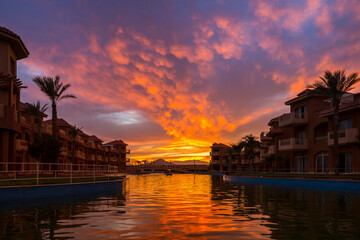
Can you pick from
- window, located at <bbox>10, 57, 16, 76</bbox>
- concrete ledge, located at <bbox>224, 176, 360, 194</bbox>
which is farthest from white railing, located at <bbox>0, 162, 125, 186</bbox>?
concrete ledge, located at <bbox>224, 176, 360, 194</bbox>

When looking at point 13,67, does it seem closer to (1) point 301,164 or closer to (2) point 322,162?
(2) point 322,162

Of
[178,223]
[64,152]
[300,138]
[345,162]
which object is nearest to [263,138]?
→ [300,138]

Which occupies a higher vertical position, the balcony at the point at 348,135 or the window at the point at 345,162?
the balcony at the point at 348,135

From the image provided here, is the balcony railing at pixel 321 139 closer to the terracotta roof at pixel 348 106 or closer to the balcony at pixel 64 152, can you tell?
the terracotta roof at pixel 348 106

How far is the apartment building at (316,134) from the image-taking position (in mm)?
37906

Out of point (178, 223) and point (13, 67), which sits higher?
point (13, 67)

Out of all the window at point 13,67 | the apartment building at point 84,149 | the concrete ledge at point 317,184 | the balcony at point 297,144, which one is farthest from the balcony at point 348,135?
the apartment building at point 84,149

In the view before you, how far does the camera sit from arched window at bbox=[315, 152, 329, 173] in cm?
4397

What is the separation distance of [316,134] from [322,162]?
4.37 meters

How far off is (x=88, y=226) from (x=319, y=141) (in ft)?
139

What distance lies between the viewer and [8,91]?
95.6 ft

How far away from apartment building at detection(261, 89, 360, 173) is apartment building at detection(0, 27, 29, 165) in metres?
33.5

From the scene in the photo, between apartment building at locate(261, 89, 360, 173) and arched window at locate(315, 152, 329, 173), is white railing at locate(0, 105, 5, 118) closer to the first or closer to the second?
apartment building at locate(261, 89, 360, 173)

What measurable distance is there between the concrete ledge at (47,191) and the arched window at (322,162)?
31.2 meters
